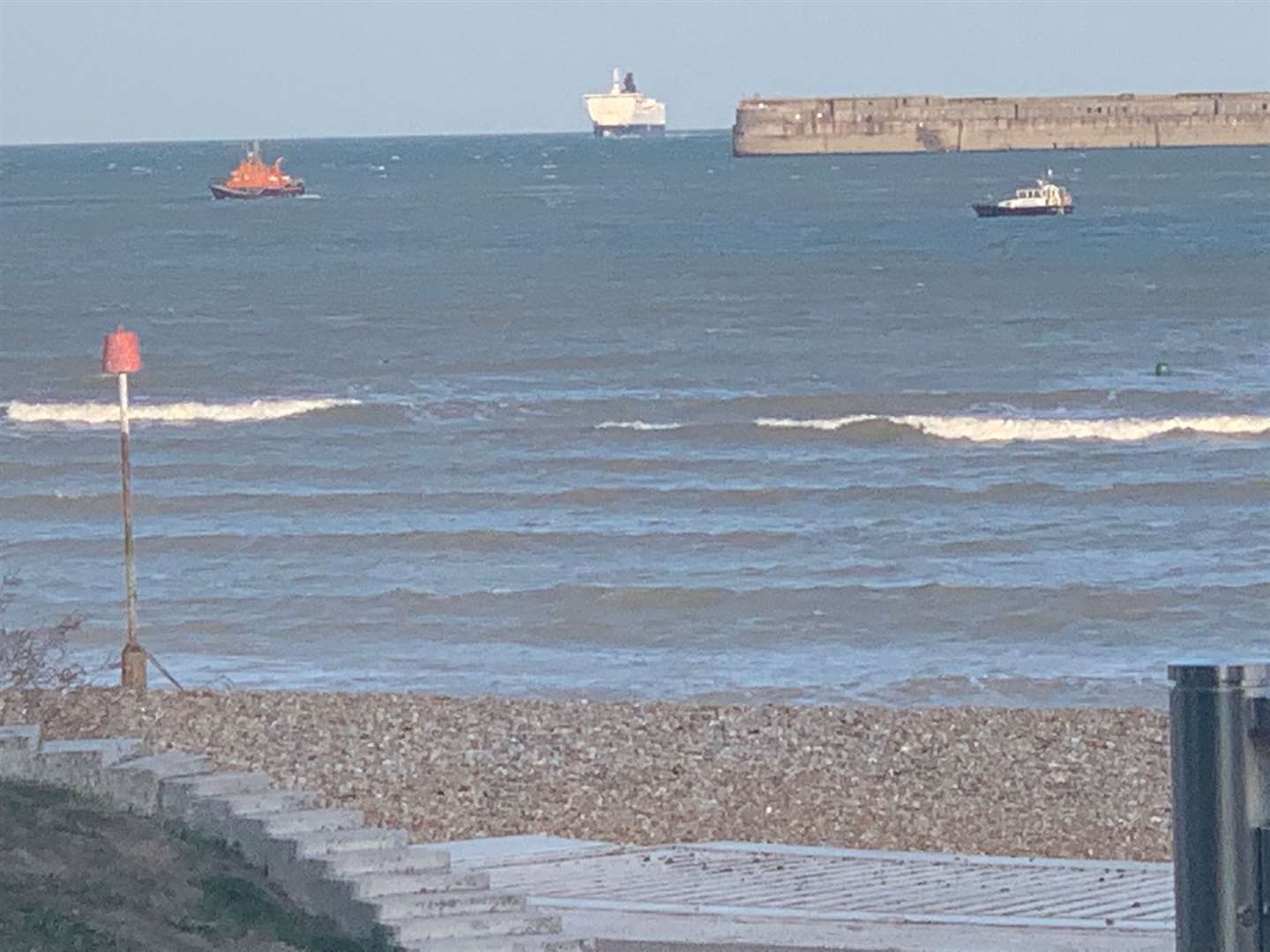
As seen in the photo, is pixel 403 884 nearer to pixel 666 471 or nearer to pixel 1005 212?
pixel 666 471

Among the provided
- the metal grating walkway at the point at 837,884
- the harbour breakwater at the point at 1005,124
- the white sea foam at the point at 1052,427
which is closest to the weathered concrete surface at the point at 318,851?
A: the metal grating walkway at the point at 837,884

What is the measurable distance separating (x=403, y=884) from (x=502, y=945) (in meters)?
0.32

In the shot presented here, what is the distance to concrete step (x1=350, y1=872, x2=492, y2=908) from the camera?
6750mm

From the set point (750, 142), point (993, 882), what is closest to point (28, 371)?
point (993, 882)

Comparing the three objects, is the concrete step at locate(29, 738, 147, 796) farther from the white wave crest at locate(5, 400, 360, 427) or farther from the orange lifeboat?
the orange lifeboat

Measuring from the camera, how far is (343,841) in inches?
276

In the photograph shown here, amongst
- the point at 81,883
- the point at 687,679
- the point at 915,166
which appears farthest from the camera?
the point at 915,166

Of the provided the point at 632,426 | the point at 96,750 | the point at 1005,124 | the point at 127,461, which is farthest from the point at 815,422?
the point at 1005,124

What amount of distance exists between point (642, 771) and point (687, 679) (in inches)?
177

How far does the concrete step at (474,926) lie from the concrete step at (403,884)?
0.14 m

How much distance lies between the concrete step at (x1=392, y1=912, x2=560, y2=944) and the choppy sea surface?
7.22ft

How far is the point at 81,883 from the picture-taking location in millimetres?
6254

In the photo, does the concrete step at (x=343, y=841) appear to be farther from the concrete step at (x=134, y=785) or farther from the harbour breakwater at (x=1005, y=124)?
the harbour breakwater at (x=1005, y=124)

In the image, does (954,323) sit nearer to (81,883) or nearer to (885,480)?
(885,480)
